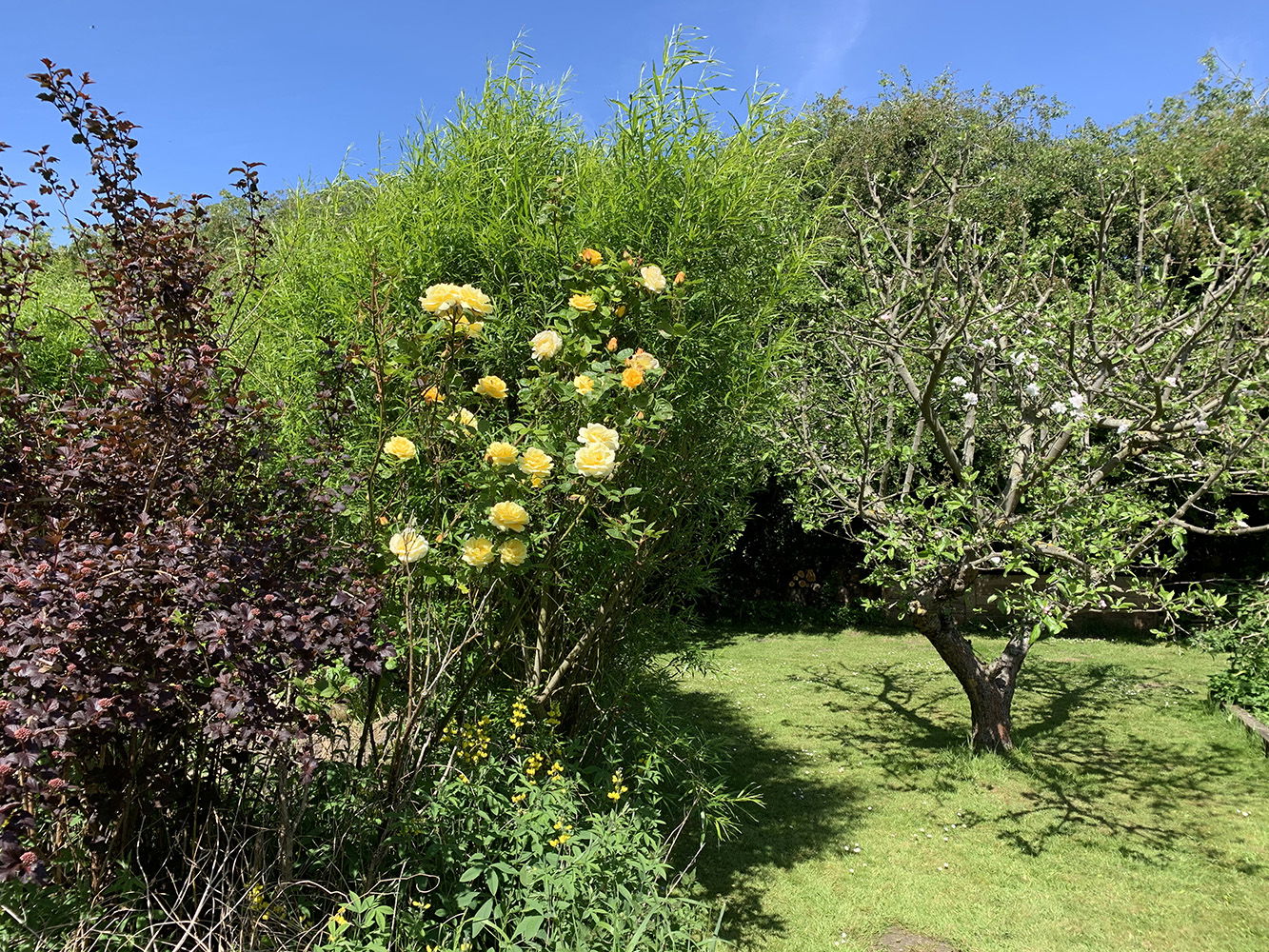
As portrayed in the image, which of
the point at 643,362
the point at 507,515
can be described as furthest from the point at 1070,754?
the point at 507,515

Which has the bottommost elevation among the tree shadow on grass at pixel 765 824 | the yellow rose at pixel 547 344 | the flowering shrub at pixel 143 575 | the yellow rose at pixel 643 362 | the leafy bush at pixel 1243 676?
the tree shadow on grass at pixel 765 824

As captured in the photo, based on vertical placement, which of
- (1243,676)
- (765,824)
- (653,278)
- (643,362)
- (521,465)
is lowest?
(765,824)

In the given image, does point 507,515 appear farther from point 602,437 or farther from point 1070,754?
point 1070,754

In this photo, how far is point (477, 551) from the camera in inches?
97.3

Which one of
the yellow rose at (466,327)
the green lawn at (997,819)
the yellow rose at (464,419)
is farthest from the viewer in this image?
the green lawn at (997,819)

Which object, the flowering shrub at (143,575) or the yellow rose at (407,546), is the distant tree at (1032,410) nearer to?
the yellow rose at (407,546)

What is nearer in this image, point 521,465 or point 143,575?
point 143,575

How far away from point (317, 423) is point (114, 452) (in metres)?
1.20

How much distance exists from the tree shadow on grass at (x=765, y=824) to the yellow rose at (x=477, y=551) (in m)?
2.00

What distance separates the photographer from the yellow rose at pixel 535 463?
240 cm

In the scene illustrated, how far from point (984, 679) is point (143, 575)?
5043 mm

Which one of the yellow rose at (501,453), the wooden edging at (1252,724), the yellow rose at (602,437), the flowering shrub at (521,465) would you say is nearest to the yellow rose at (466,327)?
the flowering shrub at (521,465)

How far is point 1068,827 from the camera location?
176 inches

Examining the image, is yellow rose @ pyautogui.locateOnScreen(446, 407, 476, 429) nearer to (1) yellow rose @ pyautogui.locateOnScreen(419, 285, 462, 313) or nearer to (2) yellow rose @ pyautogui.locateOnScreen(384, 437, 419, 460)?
(2) yellow rose @ pyautogui.locateOnScreen(384, 437, 419, 460)
